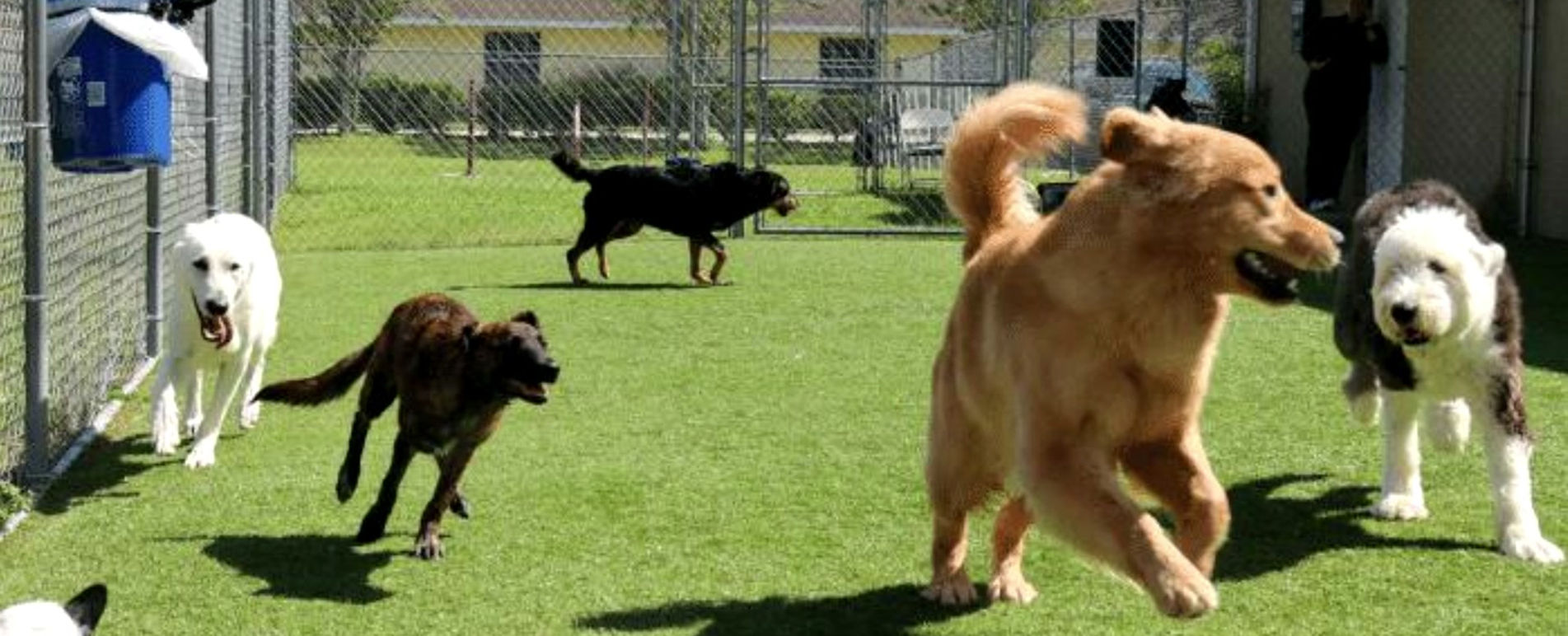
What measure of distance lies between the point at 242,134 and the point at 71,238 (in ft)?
21.8

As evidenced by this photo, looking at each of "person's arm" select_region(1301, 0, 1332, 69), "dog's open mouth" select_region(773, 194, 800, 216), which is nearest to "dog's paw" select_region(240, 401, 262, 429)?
"dog's open mouth" select_region(773, 194, 800, 216)

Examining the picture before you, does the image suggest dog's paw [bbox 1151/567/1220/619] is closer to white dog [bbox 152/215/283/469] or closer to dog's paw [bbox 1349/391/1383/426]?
dog's paw [bbox 1349/391/1383/426]

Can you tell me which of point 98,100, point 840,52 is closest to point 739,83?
point 98,100

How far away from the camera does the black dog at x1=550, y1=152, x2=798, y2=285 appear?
14.6 metres

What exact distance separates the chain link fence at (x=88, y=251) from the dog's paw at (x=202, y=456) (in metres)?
0.49

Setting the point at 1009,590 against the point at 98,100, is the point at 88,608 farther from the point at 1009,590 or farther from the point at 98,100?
the point at 98,100

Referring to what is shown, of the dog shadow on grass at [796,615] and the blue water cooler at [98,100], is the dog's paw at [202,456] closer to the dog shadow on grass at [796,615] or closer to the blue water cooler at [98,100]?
the blue water cooler at [98,100]

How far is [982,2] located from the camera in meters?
32.9

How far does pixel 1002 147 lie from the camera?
17.5ft

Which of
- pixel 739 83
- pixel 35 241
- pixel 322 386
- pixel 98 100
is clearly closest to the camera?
pixel 35 241

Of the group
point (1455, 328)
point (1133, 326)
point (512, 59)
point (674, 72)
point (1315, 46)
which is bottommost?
point (1455, 328)

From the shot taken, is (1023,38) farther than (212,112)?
Yes

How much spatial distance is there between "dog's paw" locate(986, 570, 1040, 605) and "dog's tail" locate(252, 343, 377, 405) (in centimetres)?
269

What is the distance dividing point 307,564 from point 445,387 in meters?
0.66
